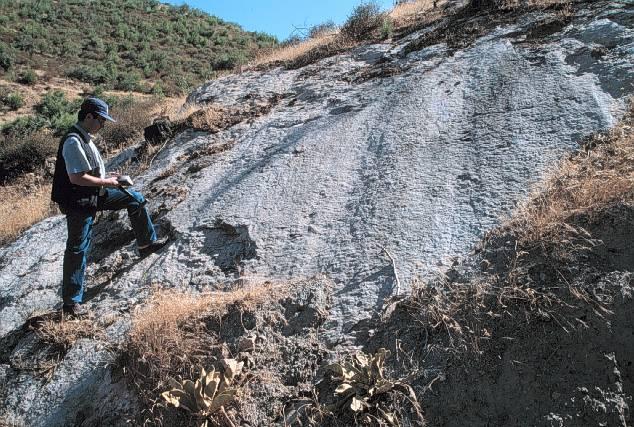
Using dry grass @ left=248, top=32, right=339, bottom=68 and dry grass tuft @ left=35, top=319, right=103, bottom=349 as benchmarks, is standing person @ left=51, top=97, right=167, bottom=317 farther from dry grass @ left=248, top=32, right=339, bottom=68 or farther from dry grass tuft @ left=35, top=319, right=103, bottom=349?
dry grass @ left=248, top=32, right=339, bottom=68

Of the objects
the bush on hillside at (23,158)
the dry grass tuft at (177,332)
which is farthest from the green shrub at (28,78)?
the dry grass tuft at (177,332)

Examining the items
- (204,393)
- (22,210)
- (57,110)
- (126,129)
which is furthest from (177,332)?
(57,110)

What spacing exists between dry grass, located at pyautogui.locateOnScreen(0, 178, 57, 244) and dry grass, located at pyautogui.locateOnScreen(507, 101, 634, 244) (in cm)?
616

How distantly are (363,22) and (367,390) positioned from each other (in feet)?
25.7

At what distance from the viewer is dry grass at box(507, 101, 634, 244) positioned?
379 cm

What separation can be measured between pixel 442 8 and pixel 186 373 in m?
8.08

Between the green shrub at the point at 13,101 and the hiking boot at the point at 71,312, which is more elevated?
the green shrub at the point at 13,101

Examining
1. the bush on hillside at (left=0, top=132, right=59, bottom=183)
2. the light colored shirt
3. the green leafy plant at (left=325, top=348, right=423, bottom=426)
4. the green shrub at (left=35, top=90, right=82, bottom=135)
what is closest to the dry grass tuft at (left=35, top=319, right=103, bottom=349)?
the light colored shirt

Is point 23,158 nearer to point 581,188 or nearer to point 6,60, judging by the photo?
point 6,60

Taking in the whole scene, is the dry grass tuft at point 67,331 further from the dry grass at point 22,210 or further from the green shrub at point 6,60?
the green shrub at point 6,60

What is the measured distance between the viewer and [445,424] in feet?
10.0

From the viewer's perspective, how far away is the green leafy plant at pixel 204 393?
334cm

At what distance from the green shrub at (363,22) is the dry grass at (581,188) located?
5445 mm

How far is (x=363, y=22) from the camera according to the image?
959cm
